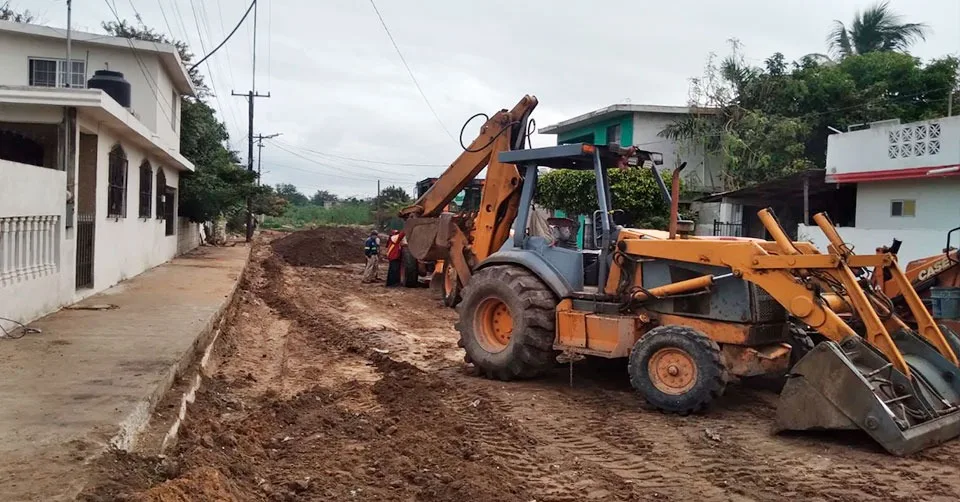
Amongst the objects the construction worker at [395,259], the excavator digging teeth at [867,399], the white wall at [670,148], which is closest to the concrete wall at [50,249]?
the excavator digging teeth at [867,399]

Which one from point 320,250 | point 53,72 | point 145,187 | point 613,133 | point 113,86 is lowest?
point 320,250

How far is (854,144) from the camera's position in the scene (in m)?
17.4

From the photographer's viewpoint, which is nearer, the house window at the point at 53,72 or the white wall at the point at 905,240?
the white wall at the point at 905,240

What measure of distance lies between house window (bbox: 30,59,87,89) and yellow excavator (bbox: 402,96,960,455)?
13.9 metres

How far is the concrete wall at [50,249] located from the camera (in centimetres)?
804

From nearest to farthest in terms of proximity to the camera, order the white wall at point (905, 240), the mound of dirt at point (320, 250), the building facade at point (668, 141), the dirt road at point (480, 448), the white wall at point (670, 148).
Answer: the dirt road at point (480, 448)
the white wall at point (905, 240)
the building facade at point (668, 141)
the white wall at point (670, 148)
the mound of dirt at point (320, 250)

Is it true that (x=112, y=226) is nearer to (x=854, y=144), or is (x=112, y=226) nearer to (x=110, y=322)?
(x=110, y=322)

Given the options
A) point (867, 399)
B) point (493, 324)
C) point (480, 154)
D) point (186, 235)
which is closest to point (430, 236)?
point (480, 154)

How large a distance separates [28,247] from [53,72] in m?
12.0

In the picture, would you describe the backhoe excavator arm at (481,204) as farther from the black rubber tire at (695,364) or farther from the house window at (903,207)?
the house window at (903,207)

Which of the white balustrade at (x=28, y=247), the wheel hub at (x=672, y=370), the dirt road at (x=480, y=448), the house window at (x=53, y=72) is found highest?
the house window at (x=53, y=72)

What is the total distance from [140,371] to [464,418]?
2658 millimetres

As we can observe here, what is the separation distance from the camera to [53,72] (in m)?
18.9

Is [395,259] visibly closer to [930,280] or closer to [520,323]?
[520,323]
